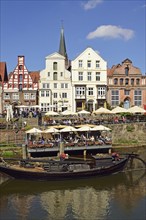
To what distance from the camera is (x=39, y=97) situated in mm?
64375

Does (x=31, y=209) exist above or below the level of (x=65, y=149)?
below

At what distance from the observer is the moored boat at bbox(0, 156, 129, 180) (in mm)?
28484

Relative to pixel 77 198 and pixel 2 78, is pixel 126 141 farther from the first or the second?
pixel 2 78

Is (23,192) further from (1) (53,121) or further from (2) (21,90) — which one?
(2) (21,90)

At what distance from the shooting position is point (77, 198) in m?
25.1

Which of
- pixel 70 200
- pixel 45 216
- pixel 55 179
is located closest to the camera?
pixel 45 216

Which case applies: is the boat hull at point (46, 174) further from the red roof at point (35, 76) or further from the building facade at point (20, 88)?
the red roof at point (35, 76)

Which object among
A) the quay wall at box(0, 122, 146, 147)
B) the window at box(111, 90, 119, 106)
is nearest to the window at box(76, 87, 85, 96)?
the window at box(111, 90, 119, 106)

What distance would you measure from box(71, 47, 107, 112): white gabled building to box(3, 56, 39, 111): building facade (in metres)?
7.76

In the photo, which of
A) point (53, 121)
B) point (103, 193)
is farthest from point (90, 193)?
point (53, 121)

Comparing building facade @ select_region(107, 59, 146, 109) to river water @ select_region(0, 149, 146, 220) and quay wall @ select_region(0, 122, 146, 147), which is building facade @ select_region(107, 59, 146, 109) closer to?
quay wall @ select_region(0, 122, 146, 147)

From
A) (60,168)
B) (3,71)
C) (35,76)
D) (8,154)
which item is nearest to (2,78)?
(3,71)

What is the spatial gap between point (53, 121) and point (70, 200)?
2515 centimetres

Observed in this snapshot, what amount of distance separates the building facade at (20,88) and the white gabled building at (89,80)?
25.5ft
